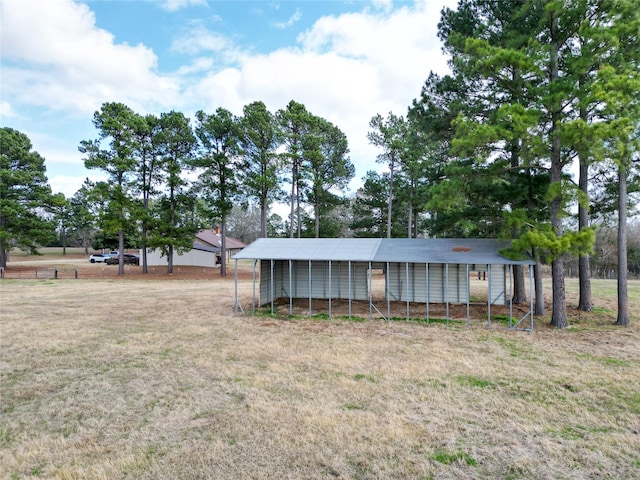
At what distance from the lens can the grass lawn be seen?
3645 mm

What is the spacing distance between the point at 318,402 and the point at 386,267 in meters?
7.79

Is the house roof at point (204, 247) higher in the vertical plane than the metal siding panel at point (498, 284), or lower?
higher

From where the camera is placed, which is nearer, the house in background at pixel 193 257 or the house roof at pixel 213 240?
the house in background at pixel 193 257

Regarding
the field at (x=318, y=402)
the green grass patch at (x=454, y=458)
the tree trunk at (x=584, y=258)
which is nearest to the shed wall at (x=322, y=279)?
the field at (x=318, y=402)

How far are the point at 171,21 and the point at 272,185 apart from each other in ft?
45.4

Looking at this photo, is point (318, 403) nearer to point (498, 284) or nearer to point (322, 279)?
point (322, 279)

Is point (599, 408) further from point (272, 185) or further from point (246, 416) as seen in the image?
point (272, 185)

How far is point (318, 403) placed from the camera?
5.08 m

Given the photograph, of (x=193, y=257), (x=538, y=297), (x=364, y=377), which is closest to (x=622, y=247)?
(x=538, y=297)

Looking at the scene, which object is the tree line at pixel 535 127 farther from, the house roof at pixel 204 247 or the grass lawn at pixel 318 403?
the house roof at pixel 204 247

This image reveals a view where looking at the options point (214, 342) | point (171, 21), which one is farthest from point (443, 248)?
point (171, 21)

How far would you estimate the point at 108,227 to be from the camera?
80.0 feet

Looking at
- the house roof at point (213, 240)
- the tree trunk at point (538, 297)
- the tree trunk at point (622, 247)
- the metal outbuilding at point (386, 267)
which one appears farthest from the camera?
the house roof at point (213, 240)

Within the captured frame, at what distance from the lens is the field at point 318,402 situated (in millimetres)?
3650
